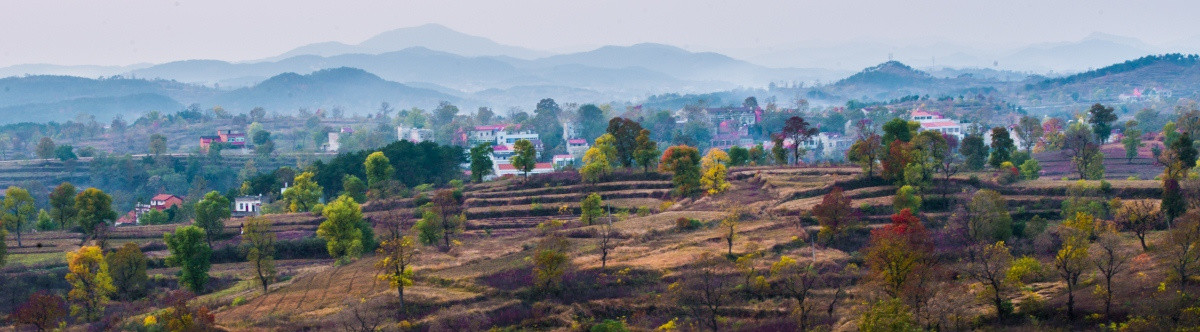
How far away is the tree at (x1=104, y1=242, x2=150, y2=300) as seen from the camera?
43.6 metres

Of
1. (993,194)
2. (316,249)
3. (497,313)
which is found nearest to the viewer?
(497,313)

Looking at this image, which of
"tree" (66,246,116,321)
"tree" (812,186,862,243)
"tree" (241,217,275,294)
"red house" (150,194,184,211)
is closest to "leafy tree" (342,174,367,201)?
"tree" (241,217,275,294)

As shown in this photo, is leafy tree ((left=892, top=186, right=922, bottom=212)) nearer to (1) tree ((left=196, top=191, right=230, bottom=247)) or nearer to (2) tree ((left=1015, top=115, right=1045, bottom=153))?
(1) tree ((left=196, top=191, right=230, bottom=247))

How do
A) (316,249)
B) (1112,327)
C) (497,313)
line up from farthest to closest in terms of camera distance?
(316,249), (497,313), (1112,327)

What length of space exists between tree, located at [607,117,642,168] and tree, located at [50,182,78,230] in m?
33.9

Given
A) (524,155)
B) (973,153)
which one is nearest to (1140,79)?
(973,153)

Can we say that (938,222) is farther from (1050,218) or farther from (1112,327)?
(1112,327)

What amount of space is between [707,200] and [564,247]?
53.0ft

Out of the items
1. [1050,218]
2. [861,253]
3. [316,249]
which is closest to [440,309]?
[861,253]

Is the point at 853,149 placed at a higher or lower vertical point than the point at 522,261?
higher

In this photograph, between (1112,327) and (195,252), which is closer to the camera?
(1112,327)

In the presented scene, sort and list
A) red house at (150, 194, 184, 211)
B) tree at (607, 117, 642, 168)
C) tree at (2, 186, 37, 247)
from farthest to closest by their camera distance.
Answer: red house at (150, 194, 184, 211)
tree at (607, 117, 642, 168)
tree at (2, 186, 37, 247)

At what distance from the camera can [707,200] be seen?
54.7 m

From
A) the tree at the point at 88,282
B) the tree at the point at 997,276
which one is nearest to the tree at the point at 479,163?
the tree at the point at 88,282
